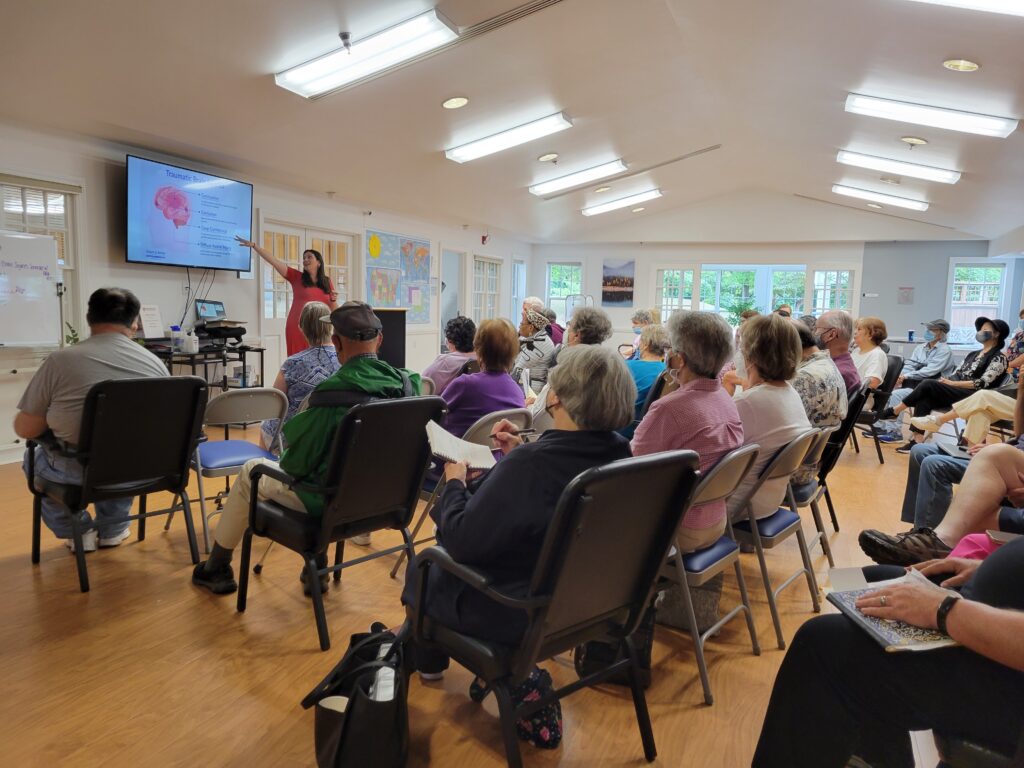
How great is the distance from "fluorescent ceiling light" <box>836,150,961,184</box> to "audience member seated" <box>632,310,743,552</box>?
21.1 feet

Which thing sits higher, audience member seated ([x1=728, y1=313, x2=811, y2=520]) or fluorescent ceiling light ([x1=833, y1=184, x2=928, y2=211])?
fluorescent ceiling light ([x1=833, y1=184, x2=928, y2=211])

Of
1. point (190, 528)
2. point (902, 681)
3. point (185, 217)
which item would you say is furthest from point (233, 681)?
point (185, 217)

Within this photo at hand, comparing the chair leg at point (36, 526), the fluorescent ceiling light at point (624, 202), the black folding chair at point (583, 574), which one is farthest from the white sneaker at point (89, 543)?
the fluorescent ceiling light at point (624, 202)

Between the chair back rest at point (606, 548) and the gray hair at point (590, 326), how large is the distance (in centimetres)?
227

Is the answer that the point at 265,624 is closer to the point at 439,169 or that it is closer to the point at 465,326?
the point at 465,326

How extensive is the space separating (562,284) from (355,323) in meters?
11.2

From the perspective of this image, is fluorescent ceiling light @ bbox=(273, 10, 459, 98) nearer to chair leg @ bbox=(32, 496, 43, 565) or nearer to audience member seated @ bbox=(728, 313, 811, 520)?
audience member seated @ bbox=(728, 313, 811, 520)

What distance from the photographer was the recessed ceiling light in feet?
13.5

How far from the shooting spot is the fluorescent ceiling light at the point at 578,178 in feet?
28.5

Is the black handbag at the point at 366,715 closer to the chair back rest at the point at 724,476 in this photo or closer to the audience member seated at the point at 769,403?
the chair back rest at the point at 724,476

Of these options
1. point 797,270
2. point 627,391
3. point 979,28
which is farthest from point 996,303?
point 627,391

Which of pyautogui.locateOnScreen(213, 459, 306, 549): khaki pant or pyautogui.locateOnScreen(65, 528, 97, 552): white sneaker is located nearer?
pyautogui.locateOnScreen(213, 459, 306, 549): khaki pant

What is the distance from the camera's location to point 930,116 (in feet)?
17.0

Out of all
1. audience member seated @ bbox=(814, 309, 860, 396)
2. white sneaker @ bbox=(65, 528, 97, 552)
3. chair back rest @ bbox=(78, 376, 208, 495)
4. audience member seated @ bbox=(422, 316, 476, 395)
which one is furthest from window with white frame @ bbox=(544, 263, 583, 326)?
chair back rest @ bbox=(78, 376, 208, 495)
